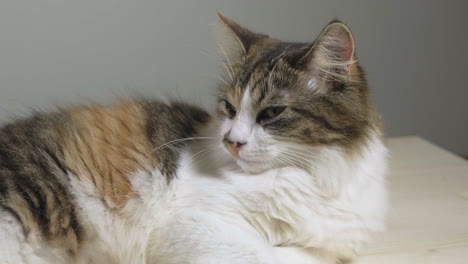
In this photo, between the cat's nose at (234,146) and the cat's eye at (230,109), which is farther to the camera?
the cat's eye at (230,109)

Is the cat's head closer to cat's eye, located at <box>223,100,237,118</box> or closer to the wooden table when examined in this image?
cat's eye, located at <box>223,100,237,118</box>

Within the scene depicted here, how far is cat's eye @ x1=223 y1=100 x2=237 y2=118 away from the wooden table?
1.67ft

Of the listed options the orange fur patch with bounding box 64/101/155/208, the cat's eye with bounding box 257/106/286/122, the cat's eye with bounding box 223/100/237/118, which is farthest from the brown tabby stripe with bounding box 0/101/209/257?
the cat's eye with bounding box 257/106/286/122

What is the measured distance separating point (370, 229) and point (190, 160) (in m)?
0.50

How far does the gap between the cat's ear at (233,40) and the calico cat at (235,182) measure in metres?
0.06

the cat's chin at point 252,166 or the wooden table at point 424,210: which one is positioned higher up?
the cat's chin at point 252,166

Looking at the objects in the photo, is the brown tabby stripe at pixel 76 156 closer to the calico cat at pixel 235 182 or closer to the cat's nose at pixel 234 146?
the calico cat at pixel 235 182

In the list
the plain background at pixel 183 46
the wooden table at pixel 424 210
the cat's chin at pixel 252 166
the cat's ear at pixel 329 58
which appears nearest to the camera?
the cat's ear at pixel 329 58

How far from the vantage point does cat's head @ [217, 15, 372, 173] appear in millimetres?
1127

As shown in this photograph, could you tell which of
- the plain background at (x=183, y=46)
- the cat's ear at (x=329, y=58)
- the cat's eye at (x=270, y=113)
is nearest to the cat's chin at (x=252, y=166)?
the cat's eye at (x=270, y=113)

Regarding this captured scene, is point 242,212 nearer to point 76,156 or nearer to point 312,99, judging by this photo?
point 312,99

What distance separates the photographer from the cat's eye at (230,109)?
1.24 meters

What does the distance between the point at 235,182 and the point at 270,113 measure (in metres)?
0.19

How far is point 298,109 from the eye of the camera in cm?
114
